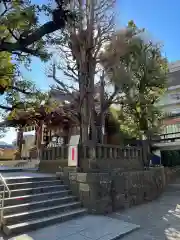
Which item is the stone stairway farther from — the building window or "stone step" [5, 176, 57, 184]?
the building window

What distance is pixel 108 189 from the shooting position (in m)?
5.98

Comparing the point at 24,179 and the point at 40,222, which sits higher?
the point at 24,179

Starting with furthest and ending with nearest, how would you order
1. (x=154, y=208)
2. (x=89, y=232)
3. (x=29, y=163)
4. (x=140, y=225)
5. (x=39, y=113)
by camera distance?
(x=39, y=113) → (x=29, y=163) → (x=154, y=208) → (x=140, y=225) → (x=89, y=232)

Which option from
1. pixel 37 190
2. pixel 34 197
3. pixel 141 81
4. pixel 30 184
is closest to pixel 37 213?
pixel 34 197

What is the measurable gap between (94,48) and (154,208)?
737 cm

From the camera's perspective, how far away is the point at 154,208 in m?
6.74

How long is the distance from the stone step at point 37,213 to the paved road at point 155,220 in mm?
1504

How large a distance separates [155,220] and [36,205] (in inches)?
131

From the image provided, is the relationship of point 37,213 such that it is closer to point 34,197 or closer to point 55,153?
point 34,197

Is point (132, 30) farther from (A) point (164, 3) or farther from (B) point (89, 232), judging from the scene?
(B) point (89, 232)

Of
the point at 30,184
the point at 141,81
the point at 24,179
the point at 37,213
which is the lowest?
the point at 37,213

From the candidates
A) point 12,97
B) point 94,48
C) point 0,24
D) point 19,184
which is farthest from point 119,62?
point 19,184

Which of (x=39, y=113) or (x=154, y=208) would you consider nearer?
(x=154, y=208)

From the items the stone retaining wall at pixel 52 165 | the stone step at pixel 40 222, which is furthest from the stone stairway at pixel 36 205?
the stone retaining wall at pixel 52 165
